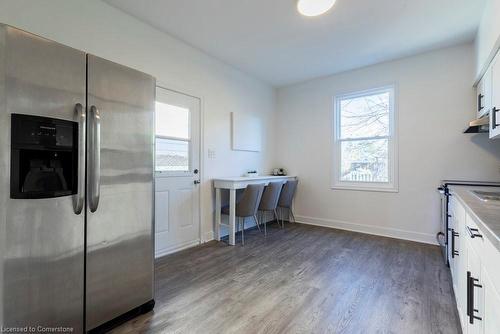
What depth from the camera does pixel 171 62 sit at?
3086 millimetres

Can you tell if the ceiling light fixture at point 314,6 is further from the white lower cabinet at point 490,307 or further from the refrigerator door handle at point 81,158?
the white lower cabinet at point 490,307

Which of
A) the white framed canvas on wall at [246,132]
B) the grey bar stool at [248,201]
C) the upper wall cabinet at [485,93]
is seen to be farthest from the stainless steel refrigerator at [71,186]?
the upper wall cabinet at [485,93]

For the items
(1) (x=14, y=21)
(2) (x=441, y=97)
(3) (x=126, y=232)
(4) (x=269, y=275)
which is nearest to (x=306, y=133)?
(2) (x=441, y=97)

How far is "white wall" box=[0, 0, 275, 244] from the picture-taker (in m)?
2.11

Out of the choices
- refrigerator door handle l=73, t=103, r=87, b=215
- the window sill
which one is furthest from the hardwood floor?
refrigerator door handle l=73, t=103, r=87, b=215

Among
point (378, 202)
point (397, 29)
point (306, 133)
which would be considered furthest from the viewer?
point (306, 133)

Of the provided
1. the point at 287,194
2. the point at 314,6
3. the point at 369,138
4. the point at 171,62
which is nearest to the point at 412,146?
the point at 369,138

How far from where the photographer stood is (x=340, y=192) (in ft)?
13.9

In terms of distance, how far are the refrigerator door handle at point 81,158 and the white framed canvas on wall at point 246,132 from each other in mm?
2603

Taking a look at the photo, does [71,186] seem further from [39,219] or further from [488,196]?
[488,196]

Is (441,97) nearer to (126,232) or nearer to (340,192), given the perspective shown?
(340,192)

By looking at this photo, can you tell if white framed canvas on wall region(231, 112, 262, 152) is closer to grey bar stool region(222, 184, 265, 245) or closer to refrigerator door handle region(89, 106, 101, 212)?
grey bar stool region(222, 184, 265, 245)

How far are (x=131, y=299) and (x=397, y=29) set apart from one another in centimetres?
374

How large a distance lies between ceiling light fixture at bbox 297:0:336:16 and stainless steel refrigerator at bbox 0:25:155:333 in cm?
166
